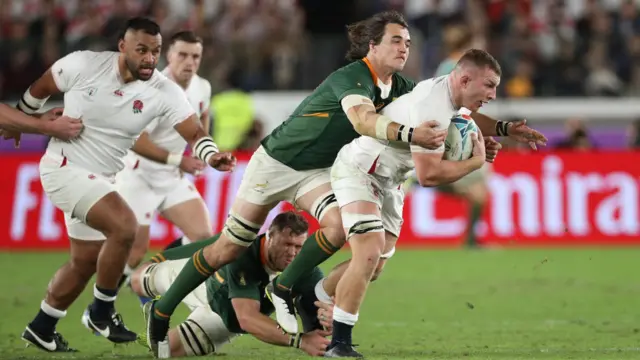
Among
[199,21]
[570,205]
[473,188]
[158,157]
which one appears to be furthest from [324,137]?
[199,21]

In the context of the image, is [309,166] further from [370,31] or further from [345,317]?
Result: [345,317]

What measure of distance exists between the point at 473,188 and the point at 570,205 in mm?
1922

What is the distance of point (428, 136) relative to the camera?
23.3 feet

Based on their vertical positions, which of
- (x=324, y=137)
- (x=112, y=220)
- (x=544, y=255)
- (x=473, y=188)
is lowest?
(x=544, y=255)

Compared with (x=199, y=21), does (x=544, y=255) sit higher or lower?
lower

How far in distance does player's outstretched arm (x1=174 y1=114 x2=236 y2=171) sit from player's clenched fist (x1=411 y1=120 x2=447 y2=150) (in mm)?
1724

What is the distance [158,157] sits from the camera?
10.6m

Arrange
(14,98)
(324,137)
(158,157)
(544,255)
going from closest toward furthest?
1. (324,137)
2. (158,157)
3. (544,255)
4. (14,98)

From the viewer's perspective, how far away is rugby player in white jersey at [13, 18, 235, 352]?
880cm

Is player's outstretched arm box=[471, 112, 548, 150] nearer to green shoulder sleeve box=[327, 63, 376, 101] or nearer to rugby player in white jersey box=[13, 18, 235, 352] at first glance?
green shoulder sleeve box=[327, 63, 376, 101]

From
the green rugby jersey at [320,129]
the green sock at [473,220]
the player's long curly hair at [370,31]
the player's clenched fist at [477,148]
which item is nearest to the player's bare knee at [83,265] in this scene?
the green rugby jersey at [320,129]

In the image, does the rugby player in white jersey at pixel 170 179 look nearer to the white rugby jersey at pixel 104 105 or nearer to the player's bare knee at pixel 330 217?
the white rugby jersey at pixel 104 105

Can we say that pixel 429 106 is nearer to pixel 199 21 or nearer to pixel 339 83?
pixel 339 83

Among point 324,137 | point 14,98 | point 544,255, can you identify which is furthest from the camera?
point 14,98
